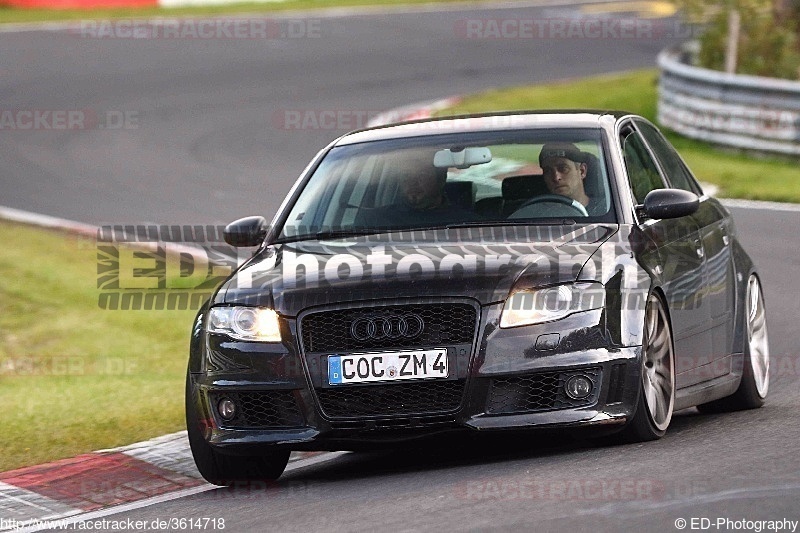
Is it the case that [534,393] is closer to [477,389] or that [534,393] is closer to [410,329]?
[477,389]

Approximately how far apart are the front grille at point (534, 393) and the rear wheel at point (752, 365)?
6.65 ft

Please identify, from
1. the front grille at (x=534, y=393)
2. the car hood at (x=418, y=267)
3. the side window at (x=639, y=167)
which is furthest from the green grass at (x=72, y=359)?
the side window at (x=639, y=167)

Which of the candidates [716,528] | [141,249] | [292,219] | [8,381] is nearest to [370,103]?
[141,249]

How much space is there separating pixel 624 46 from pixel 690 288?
1118 inches

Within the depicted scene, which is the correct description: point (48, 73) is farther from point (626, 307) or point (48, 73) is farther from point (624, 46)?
point (626, 307)

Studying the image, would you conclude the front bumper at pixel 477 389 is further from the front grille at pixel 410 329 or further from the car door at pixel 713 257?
the car door at pixel 713 257

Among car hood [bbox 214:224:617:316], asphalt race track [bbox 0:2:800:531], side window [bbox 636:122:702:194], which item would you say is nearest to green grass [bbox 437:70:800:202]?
asphalt race track [bbox 0:2:800:531]

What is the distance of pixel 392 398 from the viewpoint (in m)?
7.00

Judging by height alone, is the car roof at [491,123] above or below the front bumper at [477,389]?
above

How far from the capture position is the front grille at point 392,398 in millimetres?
6953

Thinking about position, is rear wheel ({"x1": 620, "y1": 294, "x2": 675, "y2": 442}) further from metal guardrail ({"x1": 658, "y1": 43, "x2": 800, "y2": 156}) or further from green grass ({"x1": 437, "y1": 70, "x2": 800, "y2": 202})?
metal guardrail ({"x1": 658, "y1": 43, "x2": 800, "y2": 156})

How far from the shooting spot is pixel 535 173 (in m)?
8.20

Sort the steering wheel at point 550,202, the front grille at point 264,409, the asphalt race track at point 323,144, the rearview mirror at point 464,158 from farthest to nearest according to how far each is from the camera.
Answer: the rearview mirror at point 464,158 < the steering wheel at point 550,202 < the front grille at point 264,409 < the asphalt race track at point 323,144

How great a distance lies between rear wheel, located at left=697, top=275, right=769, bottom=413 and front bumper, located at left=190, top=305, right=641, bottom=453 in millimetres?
1924
